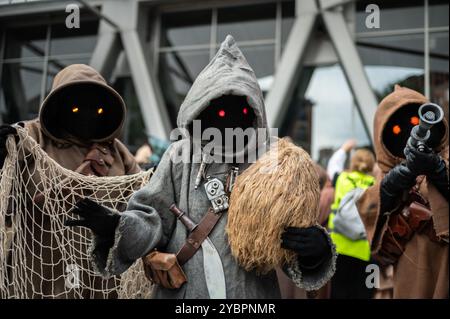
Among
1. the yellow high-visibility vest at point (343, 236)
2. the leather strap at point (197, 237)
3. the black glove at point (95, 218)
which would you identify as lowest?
the yellow high-visibility vest at point (343, 236)

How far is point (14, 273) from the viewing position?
2904 millimetres

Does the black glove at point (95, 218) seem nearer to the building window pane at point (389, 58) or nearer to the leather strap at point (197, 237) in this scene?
the leather strap at point (197, 237)

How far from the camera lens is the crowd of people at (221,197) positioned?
80.6 inches

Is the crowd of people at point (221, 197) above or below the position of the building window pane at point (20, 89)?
below

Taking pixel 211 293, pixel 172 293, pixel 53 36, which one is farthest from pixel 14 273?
pixel 53 36

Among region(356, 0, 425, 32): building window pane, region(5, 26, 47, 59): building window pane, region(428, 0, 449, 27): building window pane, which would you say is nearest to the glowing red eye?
region(356, 0, 425, 32): building window pane

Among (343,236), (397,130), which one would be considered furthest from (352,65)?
(397,130)

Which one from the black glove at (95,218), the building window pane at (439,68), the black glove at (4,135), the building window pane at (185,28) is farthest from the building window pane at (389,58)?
the black glove at (95,218)

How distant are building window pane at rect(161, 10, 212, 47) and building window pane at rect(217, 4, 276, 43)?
42 centimetres

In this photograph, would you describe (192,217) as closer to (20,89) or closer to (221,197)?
(221,197)

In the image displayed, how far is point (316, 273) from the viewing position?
206 centimetres

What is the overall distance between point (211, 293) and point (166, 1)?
32.8 ft

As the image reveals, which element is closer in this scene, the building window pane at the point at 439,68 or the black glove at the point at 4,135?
the black glove at the point at 4,135

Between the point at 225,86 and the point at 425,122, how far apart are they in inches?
37.7
